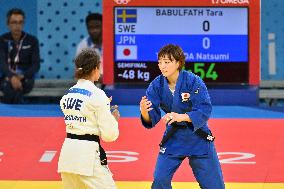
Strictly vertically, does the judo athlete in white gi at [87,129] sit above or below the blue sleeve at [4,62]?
below

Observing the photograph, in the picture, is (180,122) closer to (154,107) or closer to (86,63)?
(154,107)

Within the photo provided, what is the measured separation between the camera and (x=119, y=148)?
992cm

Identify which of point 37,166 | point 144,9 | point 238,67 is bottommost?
point 37,166

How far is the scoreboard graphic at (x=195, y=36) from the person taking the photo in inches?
487

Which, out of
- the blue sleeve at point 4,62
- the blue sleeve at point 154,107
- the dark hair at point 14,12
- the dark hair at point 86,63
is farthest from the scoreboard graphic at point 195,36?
the dark hair at point 86,63

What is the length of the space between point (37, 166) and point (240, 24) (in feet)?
14.8

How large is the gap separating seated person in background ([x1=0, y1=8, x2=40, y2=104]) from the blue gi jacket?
6490 mm

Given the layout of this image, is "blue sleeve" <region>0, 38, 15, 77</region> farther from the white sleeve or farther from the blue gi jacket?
the white sleeve

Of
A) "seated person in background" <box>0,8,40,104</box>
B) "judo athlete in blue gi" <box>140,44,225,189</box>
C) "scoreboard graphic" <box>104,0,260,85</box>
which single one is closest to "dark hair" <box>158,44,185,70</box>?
"judo athlete in blue gi" <box>140,44,225,189</box>

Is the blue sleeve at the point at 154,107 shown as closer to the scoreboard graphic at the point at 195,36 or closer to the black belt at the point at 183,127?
the black belt at the point at 183,127

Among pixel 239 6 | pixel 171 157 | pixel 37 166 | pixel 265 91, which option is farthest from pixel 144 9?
pixel 171 157

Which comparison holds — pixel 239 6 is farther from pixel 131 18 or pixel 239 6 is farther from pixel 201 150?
pixel 201 150

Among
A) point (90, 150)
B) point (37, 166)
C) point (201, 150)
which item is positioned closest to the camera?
point (90, 150)

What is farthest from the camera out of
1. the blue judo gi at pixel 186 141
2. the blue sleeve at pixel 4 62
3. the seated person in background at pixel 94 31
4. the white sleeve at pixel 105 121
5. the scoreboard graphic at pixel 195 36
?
the seated person in background at pixel 94 31
